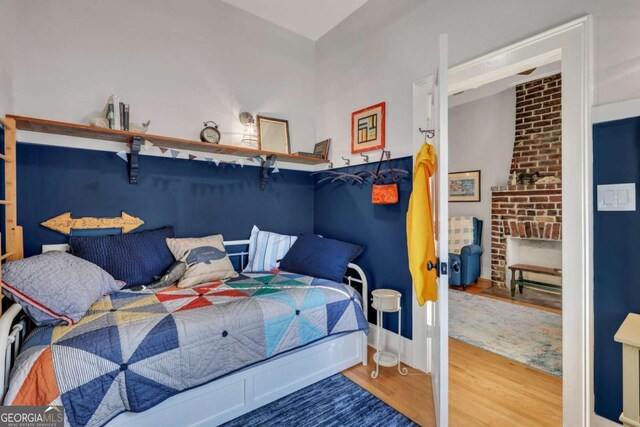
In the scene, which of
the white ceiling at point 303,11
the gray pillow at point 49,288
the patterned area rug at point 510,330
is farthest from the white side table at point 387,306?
the white ceiling at point 303,11

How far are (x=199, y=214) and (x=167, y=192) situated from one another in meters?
0.30

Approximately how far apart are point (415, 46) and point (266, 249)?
1994mm

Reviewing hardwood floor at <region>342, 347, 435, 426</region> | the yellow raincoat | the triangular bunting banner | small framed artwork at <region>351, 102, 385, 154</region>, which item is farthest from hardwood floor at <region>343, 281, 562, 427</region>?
the triangular bunting banner

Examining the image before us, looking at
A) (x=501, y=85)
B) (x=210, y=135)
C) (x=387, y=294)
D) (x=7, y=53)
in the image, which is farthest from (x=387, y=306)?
(x=501, y=85)

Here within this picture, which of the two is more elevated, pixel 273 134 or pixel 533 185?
pixel 273 134

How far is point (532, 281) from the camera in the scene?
397 cm


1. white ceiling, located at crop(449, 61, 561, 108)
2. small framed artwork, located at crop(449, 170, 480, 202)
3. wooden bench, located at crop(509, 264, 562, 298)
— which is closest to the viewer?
white ceiling, located at crop(449, 61, 561, 108)

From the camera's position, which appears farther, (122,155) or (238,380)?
(122,155)

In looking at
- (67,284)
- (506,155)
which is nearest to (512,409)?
(67,284)

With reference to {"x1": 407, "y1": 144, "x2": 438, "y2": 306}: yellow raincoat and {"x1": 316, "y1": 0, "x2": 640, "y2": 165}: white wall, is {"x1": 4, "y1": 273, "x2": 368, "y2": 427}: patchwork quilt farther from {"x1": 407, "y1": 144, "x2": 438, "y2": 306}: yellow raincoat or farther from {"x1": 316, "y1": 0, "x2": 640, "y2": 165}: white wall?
{"x1": 316, "y1": 0, "x2": 640, "y2": 165}: white wall

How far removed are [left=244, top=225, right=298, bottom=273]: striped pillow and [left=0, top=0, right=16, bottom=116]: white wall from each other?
1.77m

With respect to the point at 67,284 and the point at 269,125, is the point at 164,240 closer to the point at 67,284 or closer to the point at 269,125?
the point at 67,284

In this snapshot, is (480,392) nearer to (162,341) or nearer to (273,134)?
(162,341)

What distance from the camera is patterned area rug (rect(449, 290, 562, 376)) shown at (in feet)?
7.69
